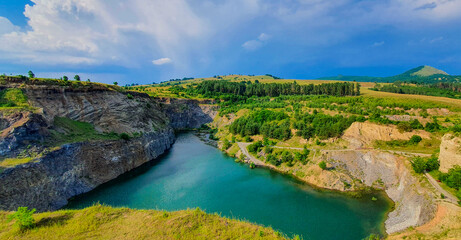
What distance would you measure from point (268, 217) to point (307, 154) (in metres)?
22.2

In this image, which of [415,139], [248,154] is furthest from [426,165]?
[248,154]

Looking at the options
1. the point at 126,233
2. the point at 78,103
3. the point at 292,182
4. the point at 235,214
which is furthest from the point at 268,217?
the point at 78,103

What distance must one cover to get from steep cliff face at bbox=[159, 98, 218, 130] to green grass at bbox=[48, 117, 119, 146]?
180 ft

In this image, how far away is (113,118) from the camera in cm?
5409

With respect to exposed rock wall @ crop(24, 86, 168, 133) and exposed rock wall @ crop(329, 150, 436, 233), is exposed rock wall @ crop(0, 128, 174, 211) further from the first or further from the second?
exposed rock wall @ crop(329, 150, 436, 233)

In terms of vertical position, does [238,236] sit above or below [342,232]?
above

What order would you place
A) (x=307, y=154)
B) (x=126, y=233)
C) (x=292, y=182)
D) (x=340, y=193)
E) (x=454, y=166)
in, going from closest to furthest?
(x=126, y=233) < (x=454, y=166) < (x=340, y=193) < (x=292, y=182) < (x=307, y=154)

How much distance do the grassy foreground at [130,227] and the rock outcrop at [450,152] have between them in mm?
32240

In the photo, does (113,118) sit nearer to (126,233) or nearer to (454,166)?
(126,233)

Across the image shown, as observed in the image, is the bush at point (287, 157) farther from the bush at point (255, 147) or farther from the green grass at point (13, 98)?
the green grass at point (13, 98)

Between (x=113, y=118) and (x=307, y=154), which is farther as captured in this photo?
(x=113, y=118)

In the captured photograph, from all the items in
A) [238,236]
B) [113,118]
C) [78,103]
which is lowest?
[238,236]

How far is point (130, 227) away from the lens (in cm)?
1753

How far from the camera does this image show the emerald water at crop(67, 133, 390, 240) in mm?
28969
